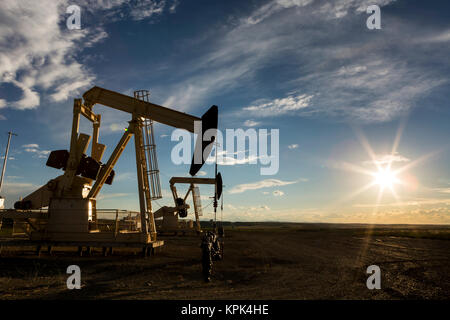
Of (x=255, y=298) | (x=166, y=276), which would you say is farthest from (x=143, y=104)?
(x=255, y=298)

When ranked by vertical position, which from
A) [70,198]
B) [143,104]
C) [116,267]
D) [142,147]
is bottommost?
[116,267]

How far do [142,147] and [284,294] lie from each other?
29.8 ft

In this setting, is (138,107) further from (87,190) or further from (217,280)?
(217,280)

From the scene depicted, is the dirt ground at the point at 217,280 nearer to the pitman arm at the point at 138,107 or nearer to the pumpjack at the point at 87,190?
the pumpjack at the point at 87,190

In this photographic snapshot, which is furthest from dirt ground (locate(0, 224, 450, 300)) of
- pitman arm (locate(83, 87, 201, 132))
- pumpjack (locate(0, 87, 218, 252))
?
pitman arm (locate(83, 87, 201, 132))

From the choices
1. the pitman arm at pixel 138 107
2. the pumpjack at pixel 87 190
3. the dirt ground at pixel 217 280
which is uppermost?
the pitman arm at pixel 138 107

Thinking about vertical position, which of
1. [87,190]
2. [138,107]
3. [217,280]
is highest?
[138,107]

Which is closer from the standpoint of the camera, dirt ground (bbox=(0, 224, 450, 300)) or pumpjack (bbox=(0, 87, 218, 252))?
dirt ground (bbox=(0, 224, 450, 300))

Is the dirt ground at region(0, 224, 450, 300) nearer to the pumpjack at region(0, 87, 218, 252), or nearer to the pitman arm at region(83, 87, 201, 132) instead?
the pumpjack at region(0, 87, 218, 252)

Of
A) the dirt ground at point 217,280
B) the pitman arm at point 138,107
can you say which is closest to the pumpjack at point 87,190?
the pitman arm at point 138,107

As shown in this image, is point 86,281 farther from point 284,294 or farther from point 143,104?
point 143,104

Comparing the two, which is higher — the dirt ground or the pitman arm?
the pitman arm

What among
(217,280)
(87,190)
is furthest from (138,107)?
(217,280)
